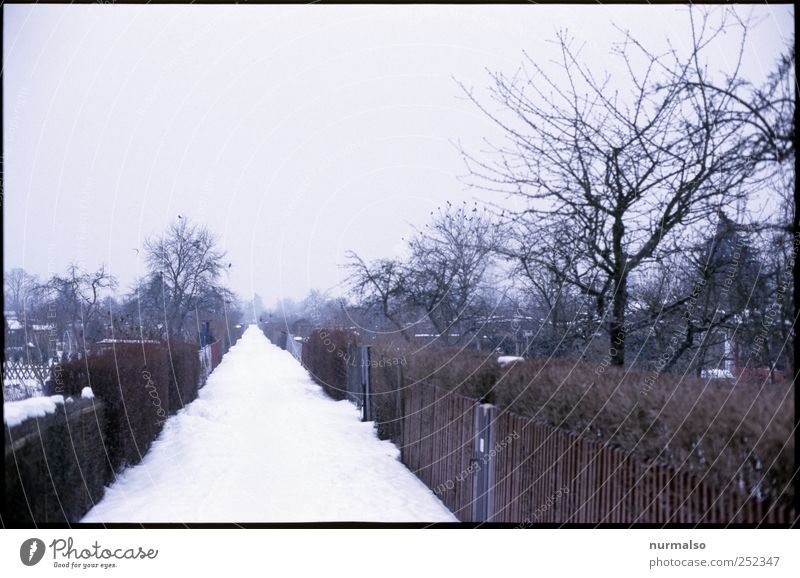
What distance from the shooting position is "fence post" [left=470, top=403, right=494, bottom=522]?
545 cm

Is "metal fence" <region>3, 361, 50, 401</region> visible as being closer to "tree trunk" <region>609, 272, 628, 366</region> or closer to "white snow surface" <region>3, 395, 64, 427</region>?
"white snow surface" <region>3, 395, 64, 427</region>

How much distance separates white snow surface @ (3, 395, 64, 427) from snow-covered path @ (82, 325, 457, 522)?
1175 millimetres

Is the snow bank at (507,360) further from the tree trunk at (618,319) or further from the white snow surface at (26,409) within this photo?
the white snow surface at (26,409)

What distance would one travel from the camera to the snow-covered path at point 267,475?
570 centimetres

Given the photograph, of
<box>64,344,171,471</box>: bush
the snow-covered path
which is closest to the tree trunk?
the snow-covered path

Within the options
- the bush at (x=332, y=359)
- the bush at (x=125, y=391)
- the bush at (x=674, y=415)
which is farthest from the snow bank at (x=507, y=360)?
the bush at (x=332, y=359)

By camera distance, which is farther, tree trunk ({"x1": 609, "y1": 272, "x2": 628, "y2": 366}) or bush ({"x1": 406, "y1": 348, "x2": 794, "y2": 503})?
tree trunk ({"x1": 609, "y1": 272, "x2": 628, "y2": 366})

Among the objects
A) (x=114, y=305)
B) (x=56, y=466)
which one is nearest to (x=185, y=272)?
(x=114, y=305)

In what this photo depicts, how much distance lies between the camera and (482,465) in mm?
5598

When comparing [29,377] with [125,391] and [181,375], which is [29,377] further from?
[181,375]

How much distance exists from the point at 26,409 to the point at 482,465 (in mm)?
3796

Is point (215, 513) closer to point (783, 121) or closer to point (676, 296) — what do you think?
point (676, 296)

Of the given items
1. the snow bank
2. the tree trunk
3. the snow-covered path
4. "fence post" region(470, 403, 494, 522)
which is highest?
the tree trunk

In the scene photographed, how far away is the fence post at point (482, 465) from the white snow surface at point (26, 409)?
3676 millimetres
